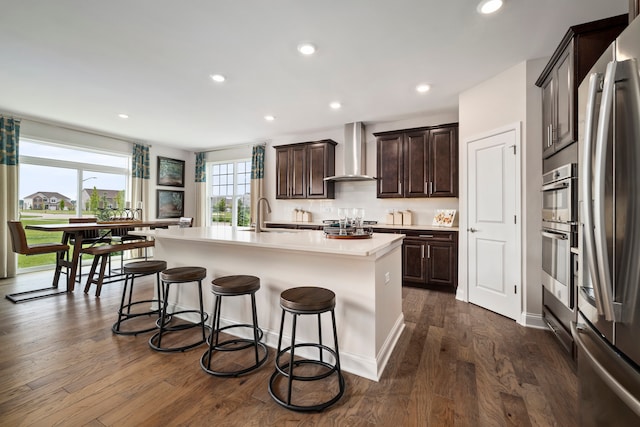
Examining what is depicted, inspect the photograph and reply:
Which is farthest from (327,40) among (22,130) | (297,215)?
(22,130)

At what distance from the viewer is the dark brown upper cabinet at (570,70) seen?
2.05 m

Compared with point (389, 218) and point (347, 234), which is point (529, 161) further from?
point (389, 218)

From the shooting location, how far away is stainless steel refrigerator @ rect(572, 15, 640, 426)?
820 mm

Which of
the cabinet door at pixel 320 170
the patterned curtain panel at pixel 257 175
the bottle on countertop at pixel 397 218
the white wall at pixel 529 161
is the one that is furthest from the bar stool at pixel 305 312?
the patterned curtain panel at pixel 257 175

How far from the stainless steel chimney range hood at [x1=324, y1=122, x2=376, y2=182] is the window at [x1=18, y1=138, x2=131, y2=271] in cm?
477

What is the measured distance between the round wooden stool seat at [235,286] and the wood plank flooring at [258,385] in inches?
23.1

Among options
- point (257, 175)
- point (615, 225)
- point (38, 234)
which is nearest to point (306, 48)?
point (615, 225)

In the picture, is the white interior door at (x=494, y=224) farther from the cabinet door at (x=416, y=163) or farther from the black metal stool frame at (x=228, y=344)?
the black metal stool frame at (x=228, y=344)

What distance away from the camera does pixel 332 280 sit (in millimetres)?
2088

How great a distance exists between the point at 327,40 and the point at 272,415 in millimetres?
2956

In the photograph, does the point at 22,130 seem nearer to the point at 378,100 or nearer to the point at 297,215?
the point at 297,215

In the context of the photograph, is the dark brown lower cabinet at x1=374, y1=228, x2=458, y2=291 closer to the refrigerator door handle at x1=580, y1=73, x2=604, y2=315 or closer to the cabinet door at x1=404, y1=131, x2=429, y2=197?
the cabinet door at x1=404, y1=131, x2=429, y2=197

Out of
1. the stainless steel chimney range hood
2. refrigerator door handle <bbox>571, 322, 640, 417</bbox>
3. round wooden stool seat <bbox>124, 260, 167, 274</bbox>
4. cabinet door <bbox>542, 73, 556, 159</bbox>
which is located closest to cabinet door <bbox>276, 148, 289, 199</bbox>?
the stainless steel chimney range hood

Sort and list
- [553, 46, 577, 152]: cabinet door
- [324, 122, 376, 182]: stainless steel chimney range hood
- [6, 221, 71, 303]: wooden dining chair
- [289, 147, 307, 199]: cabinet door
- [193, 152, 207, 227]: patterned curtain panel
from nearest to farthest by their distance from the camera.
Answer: [553, 46, 577, 152]: cabinet door, [6, 221, 71, 303]: wooden dining chair, [324, 122, 376, 182]: stainless steel chimney range hood, [289, 147, 307, 199]: cabinet door, [193, 152, 207, 227]: patterned curtain panel
